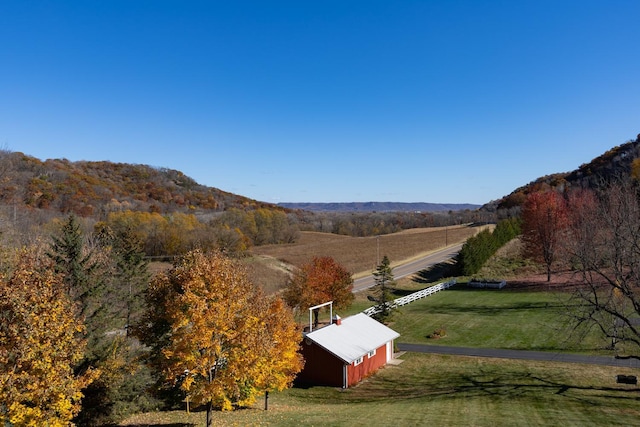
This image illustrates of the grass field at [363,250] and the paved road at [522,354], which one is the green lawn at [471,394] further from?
the grass field at [363,250]

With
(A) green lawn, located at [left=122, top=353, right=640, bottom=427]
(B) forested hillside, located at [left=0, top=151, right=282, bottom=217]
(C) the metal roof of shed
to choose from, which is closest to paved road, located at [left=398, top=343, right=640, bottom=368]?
(A) green lawn, located at [left=122, top=353, right=640, bottom=427]

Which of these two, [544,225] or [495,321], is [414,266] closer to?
[544,225]

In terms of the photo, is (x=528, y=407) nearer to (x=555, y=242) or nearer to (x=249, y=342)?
(x=249, y=342)

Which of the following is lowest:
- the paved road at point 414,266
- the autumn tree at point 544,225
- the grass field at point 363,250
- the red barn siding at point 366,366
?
the red barn siding at point 366,366

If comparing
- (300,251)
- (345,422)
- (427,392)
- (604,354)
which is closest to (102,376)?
(345,422)

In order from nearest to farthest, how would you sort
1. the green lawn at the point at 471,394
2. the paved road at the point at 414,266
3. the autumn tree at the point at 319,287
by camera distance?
the green lawn at the point at 471,394, the autumn tree at the point at 319,287, the paved road at the point at 414,266

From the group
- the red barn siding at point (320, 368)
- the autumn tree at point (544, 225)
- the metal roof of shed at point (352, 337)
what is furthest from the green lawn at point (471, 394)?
the autumn tree at point (544, 225)
